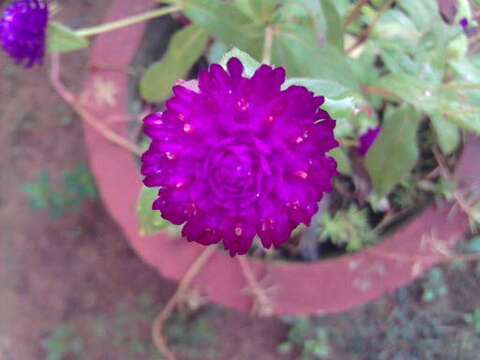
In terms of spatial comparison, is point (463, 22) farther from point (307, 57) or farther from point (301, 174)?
point (301, 174)

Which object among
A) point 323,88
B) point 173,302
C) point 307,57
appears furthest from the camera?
point 173,302

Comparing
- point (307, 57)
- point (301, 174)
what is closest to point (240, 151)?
point (301, 174)

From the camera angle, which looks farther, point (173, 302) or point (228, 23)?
point (173, 302)

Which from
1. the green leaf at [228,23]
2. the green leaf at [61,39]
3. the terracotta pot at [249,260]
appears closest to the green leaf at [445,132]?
the terracotta pot at [249,260]

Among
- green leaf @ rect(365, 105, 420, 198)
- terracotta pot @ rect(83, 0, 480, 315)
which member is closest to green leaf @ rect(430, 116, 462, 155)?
green leaf @ rect(365, 105, 420, 198)

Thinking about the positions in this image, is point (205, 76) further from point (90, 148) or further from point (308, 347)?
point (308, 347)

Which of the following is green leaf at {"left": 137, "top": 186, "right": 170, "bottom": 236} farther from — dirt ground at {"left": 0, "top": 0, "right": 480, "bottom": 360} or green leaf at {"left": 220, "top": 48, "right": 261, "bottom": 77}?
dirt ground at {"left": 0, "top": 0, "right": 480, "bottom": 360}

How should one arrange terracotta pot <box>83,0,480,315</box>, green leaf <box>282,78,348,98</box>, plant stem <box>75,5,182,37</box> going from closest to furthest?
green leaf <box>282,78,348,98</box>, plant stem <box>75,5,182,37</box>, terracotta pot <box>83,0,480,315</box>
